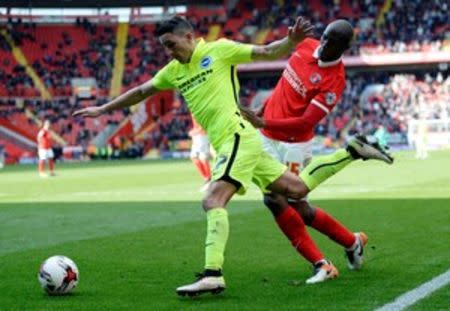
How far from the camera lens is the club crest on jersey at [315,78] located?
27.8ft

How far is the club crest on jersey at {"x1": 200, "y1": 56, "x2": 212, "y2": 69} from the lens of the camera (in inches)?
296

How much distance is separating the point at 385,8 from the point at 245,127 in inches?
2329

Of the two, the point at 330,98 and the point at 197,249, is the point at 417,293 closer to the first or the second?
the point at 330,98

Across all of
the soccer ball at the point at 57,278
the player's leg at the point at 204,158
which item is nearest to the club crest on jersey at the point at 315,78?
the soccer ball at the point at 57,278

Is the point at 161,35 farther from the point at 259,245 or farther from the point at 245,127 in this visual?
the point at 259,245

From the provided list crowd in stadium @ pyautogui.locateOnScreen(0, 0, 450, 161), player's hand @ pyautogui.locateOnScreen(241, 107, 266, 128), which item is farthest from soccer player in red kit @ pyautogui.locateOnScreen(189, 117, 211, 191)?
crowd in stadium @ pyautogui.locateOnScreen(0, 0, 450, 161)

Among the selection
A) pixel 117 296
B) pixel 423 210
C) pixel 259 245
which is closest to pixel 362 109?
pixel 423 210

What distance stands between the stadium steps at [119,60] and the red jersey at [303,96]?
2166 inches

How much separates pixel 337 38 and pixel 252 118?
1103mm

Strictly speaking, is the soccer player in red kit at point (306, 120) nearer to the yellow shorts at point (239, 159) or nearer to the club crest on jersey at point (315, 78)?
the club crest on jersey at point (315, 78)

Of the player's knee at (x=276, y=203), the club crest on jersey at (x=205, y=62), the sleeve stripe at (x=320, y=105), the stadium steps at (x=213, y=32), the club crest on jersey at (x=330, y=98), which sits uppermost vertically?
the club crest on jersey at (x=205, y=62)

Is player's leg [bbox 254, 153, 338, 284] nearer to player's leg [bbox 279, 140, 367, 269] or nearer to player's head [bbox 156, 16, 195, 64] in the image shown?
player's leg [bbox 279, 140, 367, 269]

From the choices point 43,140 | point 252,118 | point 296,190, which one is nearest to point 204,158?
point 43,140

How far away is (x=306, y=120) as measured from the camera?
27.1 feet
